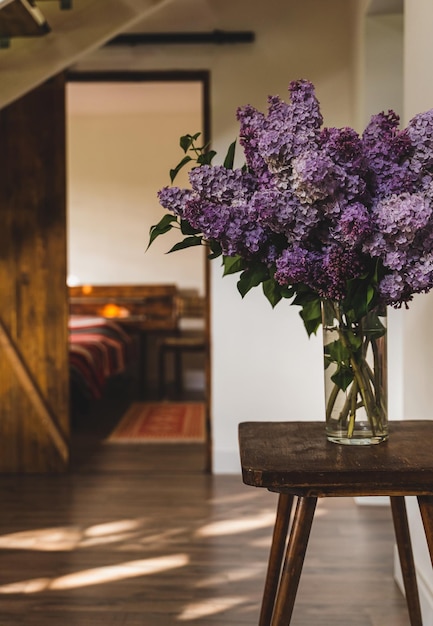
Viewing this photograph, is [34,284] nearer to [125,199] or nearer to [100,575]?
[100,575]

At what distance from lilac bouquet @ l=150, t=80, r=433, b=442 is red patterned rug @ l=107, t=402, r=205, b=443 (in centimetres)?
404

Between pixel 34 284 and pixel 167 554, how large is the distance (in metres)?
2.03

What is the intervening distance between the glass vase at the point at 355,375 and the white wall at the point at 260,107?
2848mm

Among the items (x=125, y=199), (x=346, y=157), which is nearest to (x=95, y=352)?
(x=125, y=199)

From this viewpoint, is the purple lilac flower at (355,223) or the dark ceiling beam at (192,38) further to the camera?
the dark ceiling beam at (192,38)

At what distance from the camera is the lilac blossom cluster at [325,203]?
161 cm

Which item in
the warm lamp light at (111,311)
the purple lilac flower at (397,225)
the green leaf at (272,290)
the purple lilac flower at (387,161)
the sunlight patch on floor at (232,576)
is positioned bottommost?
the sunlight patch on floor at (232,576)

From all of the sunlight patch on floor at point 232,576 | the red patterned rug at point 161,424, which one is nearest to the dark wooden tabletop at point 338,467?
the sunlight patch on floor at point 232,576

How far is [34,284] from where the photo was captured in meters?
4.75

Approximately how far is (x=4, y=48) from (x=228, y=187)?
2.52 m

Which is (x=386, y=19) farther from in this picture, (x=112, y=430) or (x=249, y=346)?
(x=112, y=430)

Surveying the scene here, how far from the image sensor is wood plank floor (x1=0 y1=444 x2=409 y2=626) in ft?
8.80

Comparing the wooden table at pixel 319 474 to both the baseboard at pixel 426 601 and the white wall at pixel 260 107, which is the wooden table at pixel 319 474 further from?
the white wall at pixel 260 107

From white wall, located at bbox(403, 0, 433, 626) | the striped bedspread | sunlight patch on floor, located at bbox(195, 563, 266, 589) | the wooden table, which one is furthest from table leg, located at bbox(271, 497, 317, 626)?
the striped bedspread
